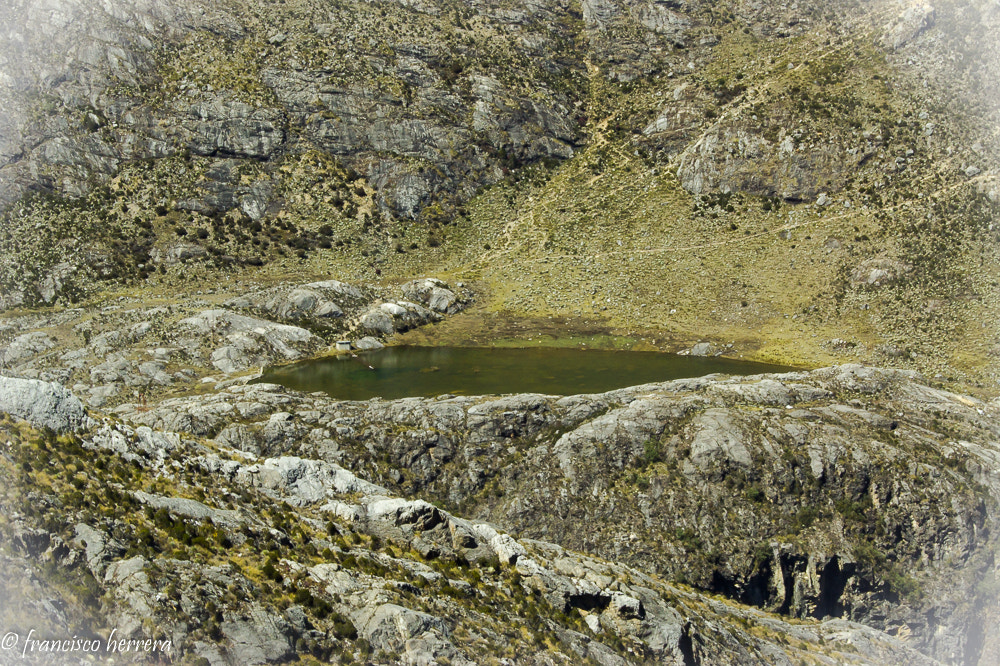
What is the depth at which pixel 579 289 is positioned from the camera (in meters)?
93.3

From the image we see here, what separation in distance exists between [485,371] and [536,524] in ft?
88.8

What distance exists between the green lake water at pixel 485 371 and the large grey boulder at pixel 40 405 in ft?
94.6

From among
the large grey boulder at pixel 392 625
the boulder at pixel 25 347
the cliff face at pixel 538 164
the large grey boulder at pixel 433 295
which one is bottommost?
the boulder at pixel 25 347

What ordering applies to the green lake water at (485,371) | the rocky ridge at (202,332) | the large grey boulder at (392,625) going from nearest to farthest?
the large grey boulder at (392,625), the green lake water at (485,371), the rocky ridge at (202,332)

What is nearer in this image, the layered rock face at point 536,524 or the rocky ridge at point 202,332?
the layered rock face at point 536,524

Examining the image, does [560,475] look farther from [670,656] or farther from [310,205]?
[310,205]

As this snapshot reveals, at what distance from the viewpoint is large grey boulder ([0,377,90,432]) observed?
79.0 feet

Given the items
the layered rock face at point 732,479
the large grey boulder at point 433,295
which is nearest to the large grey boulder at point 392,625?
the layered rock face at point 732,479

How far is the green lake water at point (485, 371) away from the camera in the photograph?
56.8 metres

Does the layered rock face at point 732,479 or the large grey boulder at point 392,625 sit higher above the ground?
the large grey boulder at point 392,625

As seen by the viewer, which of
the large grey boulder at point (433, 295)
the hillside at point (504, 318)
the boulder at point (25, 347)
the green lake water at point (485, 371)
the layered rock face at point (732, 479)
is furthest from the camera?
the large grey boulder at point (433, 295)

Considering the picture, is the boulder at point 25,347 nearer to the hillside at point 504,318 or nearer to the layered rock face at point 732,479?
the hillside at point 504,318

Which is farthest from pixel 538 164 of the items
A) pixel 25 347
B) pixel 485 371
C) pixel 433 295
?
pixel 25 347

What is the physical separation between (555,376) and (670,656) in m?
36.9
